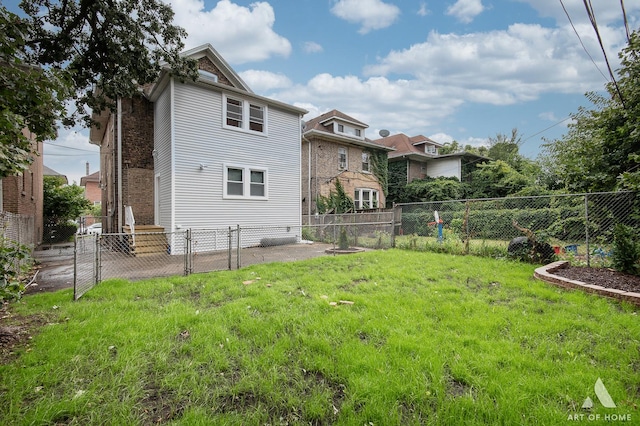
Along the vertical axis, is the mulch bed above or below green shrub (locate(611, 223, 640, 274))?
below

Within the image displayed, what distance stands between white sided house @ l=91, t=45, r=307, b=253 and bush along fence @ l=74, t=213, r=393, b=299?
0.21 m

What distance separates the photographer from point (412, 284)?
5.27m

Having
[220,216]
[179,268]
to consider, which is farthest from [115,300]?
[220,216]

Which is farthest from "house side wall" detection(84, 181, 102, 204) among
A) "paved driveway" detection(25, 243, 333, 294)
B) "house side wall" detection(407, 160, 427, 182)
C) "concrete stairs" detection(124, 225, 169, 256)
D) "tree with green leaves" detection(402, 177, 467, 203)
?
"tree with green leaves" detection(402, 177, 467, 203)

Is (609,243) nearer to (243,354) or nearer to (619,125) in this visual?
(619,125)

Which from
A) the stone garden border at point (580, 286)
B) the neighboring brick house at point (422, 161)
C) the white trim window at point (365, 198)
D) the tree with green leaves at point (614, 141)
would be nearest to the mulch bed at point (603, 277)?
the stone garden border at point (580, 286)

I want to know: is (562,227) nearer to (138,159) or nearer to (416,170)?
(138,159)

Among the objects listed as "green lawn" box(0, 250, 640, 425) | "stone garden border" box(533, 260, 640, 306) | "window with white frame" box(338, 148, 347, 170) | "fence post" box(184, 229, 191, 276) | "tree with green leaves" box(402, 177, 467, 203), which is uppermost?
"window with white frame" box(338, 148, 347, 170)

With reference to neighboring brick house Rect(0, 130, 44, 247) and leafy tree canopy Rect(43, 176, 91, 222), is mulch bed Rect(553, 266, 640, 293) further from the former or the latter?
leafy tree canopy Rect(43, 176, 91, 222)

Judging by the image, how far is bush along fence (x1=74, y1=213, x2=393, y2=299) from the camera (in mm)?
5523

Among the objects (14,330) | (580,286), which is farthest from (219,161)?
(580,286)

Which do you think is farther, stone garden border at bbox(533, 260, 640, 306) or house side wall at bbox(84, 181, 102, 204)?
house side wall at bbox(84, 181, 102, 204)

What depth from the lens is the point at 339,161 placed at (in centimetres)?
2011

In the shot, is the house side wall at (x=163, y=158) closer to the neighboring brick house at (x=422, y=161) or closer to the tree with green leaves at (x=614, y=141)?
the tree with green leaves at (x=614, y=141)
